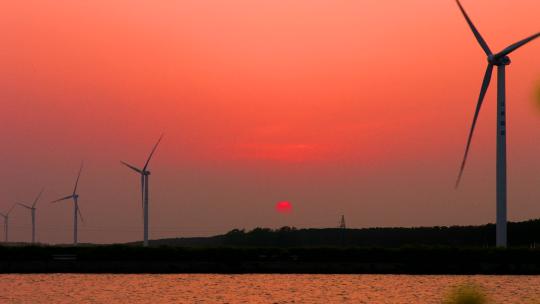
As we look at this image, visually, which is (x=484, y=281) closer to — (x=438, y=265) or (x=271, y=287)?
(x=438, y=265)

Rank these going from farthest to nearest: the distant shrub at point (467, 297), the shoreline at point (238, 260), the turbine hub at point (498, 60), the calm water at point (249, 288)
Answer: the shoreline at point (238, 260) < the turbine hub at point (498, 60) < the calm water at point (249, 288) < the distant shrub at point (467, 297)

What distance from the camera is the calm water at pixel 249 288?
51.1m

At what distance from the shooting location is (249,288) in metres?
60.3

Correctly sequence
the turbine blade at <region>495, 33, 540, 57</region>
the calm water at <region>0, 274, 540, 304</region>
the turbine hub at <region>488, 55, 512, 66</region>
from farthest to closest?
the turbine hub at <region>488, 55, 512, 66</region> → the turbine blade at <region>495, 33, 540, 57</region> → the calm water at <region>0, 274, 540, 304</region>

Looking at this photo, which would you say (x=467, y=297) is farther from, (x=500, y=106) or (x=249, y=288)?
(x=500, y=106)

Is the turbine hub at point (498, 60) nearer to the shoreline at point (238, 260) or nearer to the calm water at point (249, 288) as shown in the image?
the calm water at point (249, 288)

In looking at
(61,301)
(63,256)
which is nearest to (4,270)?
(63,256)

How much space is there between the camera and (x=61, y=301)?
50.8 m

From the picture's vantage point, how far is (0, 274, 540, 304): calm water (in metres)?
51.1

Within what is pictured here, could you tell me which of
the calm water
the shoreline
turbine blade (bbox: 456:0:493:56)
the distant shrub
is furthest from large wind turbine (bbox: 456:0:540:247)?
the distant shrub

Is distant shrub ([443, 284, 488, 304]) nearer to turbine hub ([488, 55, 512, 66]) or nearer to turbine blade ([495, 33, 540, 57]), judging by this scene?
turbine blade ([495, 33, 540, 57])

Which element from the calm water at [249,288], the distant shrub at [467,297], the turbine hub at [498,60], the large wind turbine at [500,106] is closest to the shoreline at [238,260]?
the calm water at [249,288]

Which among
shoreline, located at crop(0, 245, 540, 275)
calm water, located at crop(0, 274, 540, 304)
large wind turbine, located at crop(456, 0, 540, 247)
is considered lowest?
calm water, located at crop(0, 274, 540, 304)

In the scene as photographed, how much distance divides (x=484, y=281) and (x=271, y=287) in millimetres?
17489
